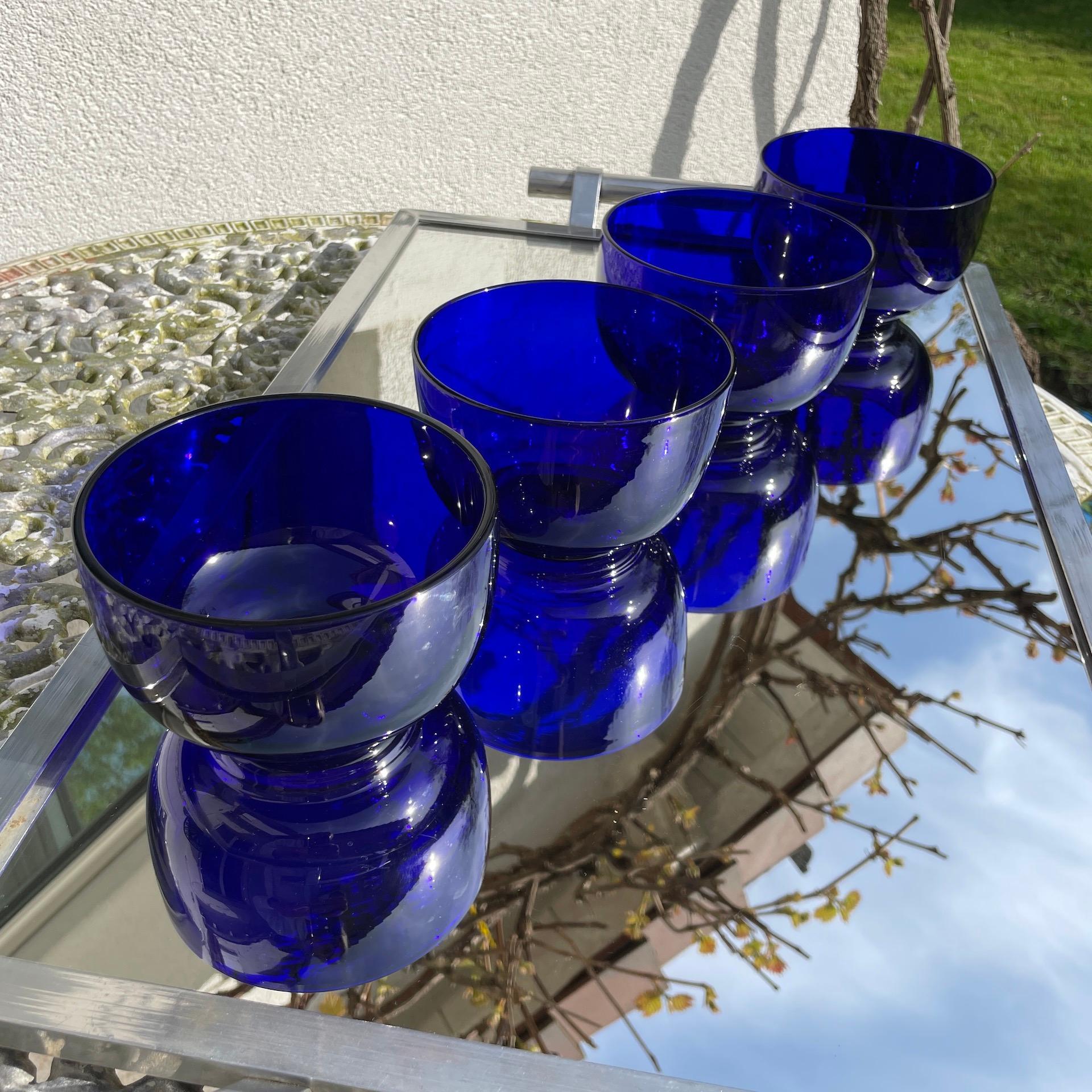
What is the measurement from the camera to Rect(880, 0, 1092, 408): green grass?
2.65 m

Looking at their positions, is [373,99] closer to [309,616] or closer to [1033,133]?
[309,616]

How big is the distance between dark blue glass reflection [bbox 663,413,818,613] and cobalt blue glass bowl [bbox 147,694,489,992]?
7.2 inches

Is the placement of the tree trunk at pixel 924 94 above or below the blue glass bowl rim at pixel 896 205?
below

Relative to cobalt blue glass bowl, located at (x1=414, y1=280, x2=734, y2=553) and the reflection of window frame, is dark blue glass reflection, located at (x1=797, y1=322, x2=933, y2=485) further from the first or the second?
the reflection of window frame

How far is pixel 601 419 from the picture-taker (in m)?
0.56

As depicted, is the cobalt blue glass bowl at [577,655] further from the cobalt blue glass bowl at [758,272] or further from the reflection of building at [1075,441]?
the reflection of building at [1075,441]

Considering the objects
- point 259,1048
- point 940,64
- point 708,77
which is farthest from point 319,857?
point 940,64

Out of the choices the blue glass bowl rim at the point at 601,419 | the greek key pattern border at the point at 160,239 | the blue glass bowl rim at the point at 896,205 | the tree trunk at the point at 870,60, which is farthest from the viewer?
the tree trunk at the point at 870,60

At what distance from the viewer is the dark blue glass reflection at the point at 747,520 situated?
1.78ft

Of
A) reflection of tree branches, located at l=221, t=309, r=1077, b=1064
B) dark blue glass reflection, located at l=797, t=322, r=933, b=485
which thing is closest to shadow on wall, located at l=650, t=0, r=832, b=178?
dark blue glass reflection, located at l=797, t=322, r=933, b=485

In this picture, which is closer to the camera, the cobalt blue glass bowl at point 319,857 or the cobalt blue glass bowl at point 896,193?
the cobalt blue glass bowl at point 319,857

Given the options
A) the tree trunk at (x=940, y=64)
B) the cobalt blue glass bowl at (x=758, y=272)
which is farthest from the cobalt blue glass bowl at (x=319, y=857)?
the tree trunk at (x=940, y=64)

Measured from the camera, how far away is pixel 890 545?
0.60 m

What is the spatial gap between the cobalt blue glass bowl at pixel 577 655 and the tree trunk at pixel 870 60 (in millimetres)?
1495
